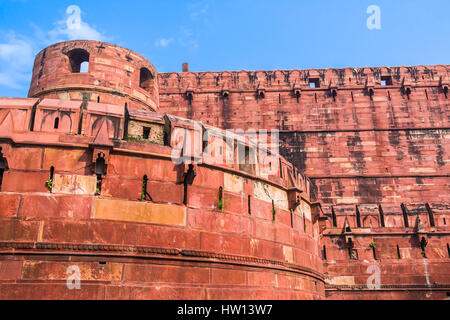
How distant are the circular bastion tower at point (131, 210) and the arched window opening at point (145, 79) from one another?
506cm

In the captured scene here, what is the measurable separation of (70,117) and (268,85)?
1670 cm

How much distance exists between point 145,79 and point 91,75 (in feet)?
7.30

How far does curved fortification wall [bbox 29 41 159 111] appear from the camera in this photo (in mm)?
12352

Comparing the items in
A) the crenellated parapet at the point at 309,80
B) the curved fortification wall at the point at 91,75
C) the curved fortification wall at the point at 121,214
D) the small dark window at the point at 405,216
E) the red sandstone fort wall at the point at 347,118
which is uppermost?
the crenellated parapet at the point at 309,80

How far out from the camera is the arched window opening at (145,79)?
1420 centimetres

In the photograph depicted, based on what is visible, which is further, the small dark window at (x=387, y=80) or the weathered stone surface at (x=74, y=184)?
the small dark window at (x=387, y=80)

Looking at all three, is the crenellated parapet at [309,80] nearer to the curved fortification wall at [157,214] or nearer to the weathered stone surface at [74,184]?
the curved fortification wall at [157,214]

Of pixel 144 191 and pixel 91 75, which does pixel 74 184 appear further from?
pixel 91 75

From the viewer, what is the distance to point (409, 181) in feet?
72.1

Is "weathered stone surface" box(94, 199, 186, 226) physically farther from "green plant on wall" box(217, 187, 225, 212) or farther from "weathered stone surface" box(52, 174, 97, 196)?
"green plant on wall" box(217, 187, 225, 212)

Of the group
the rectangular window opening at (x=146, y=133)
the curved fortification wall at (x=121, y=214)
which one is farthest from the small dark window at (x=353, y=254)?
the rectangular window opening at (x=146, y=133)

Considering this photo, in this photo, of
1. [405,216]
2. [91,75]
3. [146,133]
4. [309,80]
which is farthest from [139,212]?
[309,80]

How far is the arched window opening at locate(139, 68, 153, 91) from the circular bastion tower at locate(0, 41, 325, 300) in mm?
5064
